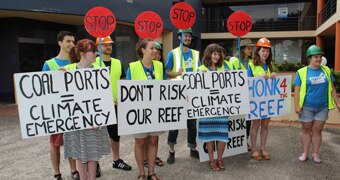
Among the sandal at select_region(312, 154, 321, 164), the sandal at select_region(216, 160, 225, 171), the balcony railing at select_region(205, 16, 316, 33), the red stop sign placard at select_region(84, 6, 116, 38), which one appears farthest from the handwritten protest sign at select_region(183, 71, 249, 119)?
the balcony railing at select_region(205, 16, 316, 33)

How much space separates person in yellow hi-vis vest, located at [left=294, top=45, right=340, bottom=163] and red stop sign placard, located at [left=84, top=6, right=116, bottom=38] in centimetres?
277

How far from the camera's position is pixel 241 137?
15.6 feet

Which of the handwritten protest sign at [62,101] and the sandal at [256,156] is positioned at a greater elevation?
the handwritten protest sign at [62,101]

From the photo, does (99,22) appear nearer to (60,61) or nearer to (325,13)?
(60,61)

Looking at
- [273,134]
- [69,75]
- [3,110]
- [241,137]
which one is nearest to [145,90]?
[69,75]

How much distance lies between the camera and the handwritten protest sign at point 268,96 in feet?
14.9

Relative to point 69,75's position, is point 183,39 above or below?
above

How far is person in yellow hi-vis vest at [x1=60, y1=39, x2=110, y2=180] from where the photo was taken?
3320mm

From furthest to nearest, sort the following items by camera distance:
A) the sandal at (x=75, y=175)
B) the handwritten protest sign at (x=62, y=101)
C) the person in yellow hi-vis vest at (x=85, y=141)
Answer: the sandal at (x=75, y=175)
the person in yellow hi-vis vest at (x=85, y=141)
the handwritten protest sign at (x=62, y=101)

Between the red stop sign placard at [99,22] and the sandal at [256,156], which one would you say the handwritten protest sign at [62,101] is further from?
the sandal at [256,156]

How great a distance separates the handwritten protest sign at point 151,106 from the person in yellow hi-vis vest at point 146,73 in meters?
0.16

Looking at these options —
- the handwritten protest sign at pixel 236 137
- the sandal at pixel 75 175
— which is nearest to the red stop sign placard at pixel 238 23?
the handwritten protest sign at pixel 236 137

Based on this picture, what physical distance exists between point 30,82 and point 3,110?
775cm

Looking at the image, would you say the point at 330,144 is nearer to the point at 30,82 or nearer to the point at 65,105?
the point at 65,105
